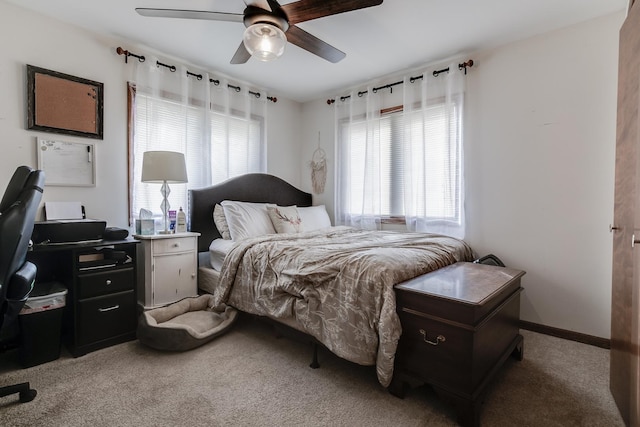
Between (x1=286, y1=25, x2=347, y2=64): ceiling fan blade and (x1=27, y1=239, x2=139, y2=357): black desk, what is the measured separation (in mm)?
1923

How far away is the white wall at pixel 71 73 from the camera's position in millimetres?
2297

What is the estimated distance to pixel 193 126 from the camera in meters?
3.27

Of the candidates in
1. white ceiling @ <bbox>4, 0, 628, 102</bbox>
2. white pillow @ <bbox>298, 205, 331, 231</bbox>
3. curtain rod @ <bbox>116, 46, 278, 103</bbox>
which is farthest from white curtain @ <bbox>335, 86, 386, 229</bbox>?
curtain rod @ <bbox>116, 46, 278, 103</bbox>

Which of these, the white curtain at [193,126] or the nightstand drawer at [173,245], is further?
the white curtain at [193,126]

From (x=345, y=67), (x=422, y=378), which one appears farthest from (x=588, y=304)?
(x=345, y=67)

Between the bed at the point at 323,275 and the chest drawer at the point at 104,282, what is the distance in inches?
26.3

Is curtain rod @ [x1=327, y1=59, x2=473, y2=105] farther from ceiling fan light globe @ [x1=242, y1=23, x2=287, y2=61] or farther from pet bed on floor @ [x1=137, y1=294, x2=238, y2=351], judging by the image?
pet bed on floor @ [x1=137, y1=294, x2=238, y2=351]

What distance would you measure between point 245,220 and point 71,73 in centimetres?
186

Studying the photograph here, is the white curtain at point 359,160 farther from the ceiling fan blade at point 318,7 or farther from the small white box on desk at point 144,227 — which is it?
the small white box on desk at point 144,227

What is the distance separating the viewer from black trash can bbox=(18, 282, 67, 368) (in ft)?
6.48

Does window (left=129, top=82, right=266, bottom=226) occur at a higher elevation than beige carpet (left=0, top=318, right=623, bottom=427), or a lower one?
higher

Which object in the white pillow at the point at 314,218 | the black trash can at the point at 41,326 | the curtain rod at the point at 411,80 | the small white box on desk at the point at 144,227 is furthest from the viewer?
the white pillow at the point at 314,218

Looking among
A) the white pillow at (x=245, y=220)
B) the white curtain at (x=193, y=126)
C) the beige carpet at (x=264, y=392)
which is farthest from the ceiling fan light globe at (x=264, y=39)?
the beige carpet at (x=264, y=392)

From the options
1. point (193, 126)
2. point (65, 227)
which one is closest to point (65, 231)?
point (65, 227)
